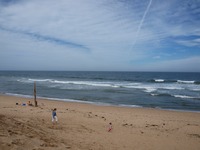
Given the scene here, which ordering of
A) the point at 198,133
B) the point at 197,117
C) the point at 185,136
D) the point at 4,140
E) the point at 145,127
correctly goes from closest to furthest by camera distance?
the point at 4,140 → the point at 185,136 → the point at 198,133 → the point at 145,127 → the point at 197,117

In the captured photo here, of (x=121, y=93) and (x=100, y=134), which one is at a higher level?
(x=121, y=93)

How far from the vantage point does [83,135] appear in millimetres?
9734

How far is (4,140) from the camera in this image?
6668 mm

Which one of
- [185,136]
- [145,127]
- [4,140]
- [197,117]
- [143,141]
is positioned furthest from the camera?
[197,117]

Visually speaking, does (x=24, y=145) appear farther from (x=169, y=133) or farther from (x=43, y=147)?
(x=169, y=133)

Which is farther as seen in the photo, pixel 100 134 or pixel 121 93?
pixel 121 93

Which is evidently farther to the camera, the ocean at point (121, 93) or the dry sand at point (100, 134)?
the ocean at point (121, 93)

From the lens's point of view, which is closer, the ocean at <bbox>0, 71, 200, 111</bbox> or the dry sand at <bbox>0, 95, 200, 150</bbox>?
the dry sand at <bbox>0, 95, 200, 150</bbox>

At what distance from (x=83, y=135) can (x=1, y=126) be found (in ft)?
12.9

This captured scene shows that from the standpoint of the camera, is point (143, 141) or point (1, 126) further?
point (143, 141)

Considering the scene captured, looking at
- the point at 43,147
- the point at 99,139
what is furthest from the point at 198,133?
the point at 43,147

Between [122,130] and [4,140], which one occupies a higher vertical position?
[4,140]

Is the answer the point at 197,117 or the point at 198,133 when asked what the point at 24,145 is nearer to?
the point at 198,133

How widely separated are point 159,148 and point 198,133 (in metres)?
4.26
